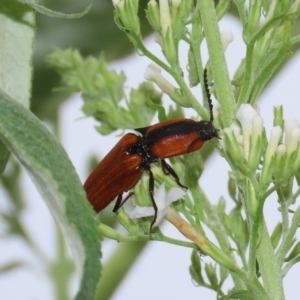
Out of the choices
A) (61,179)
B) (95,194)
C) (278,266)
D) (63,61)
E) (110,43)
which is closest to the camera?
(61,179)

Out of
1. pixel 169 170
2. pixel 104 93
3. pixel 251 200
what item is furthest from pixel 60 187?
pixel 104 93

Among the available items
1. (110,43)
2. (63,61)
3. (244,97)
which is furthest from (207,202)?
(110,43)

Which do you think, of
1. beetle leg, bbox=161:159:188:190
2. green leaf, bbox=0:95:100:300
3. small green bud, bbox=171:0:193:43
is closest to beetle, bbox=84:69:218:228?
beetle leg, bbox=161:159:188:190

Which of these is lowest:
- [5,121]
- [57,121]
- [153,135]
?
[57,121]

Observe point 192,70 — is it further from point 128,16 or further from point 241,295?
point 241,295

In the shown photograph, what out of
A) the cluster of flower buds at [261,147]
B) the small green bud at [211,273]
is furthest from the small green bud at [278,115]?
the small green bud at [211,273]

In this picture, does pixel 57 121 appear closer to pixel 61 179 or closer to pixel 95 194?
pixel 95 194
